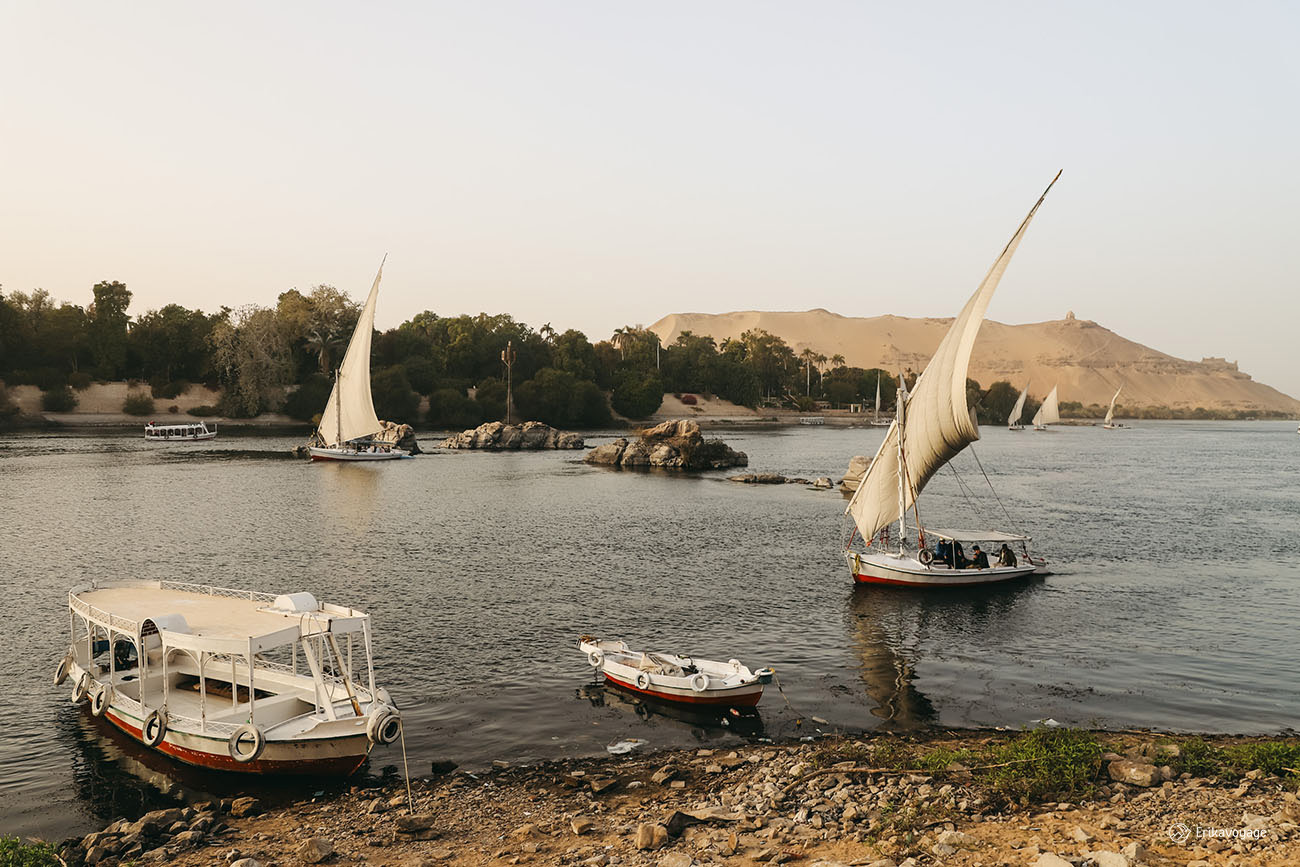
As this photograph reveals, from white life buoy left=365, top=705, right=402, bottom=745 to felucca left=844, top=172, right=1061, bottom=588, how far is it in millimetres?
27908

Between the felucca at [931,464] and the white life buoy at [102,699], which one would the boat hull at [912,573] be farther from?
the white life buoy at [102,699]

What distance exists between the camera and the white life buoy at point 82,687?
77.2 feet

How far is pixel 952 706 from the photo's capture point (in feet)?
85.4

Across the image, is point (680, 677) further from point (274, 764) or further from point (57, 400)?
point (57, 400)

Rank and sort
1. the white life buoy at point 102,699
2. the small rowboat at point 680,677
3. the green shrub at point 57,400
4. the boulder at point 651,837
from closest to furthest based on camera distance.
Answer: the boulder at point 651,837
the white life buoy at point 102,699
the small rowboat at point 680,677
the green shrub at point 57,400

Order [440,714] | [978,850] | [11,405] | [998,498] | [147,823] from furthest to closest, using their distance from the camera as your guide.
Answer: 1. [11,405]
2. [998,498]
3. [440,714]
4. [147,823]
5. [978,850]

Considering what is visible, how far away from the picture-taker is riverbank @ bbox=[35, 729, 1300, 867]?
14555 mm

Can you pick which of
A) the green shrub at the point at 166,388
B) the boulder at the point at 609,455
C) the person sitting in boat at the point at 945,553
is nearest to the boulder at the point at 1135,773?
the person sitting in boat at the point at 945,553

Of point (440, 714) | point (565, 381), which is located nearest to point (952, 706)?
point (440, 714)

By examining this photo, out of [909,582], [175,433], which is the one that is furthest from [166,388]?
[909,582]

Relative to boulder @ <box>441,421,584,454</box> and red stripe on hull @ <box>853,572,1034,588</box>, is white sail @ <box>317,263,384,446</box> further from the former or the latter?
red stripe on hull @ <box>853,572,1034,588</box>

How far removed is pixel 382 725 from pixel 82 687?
10285mm

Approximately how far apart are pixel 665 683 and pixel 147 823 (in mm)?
13471

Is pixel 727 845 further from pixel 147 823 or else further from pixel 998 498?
pixel 998 498
